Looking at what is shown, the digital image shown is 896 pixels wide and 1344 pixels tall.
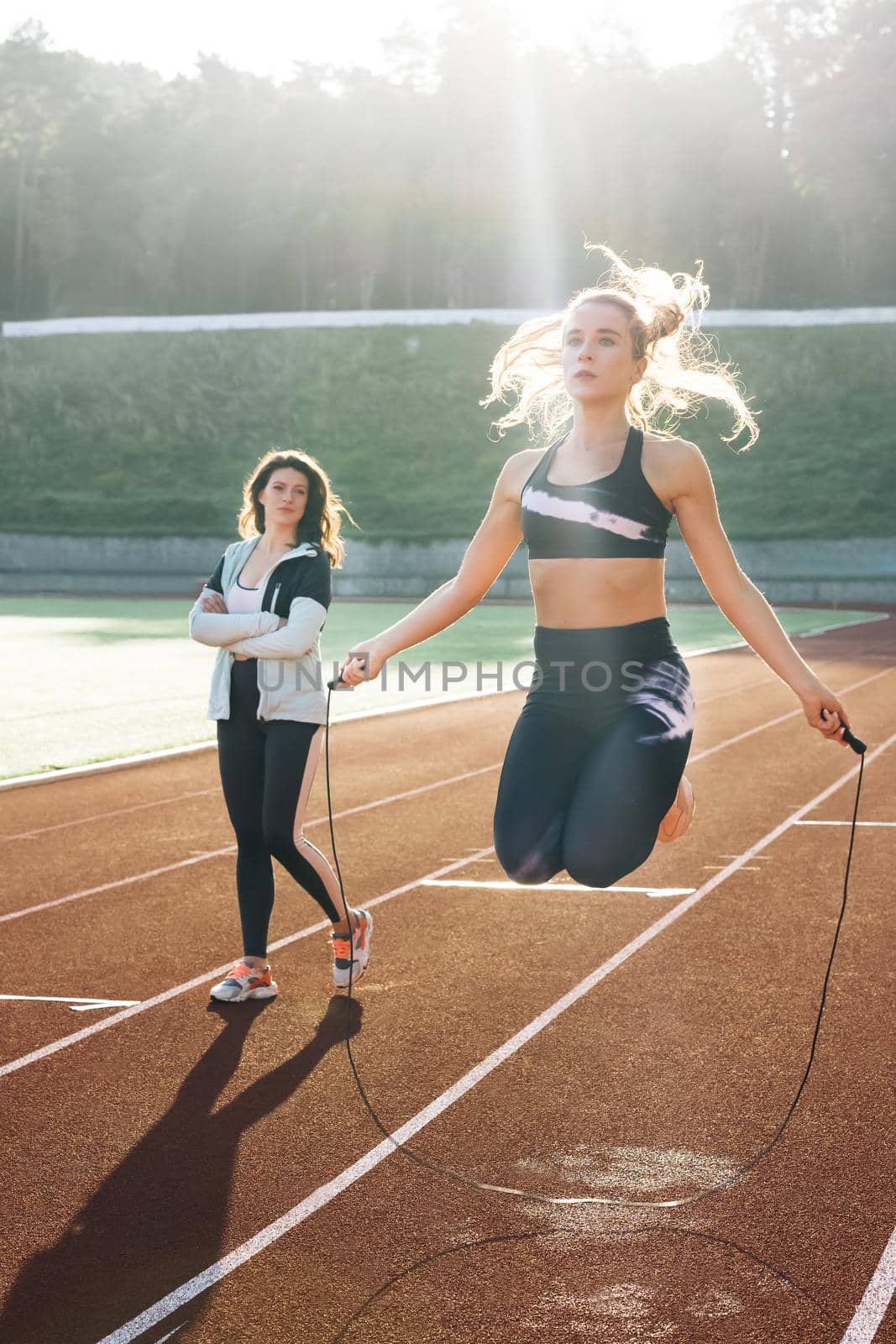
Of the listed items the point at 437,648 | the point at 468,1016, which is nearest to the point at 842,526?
the point at 437,648

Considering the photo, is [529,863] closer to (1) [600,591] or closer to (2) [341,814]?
(1) [600,591]

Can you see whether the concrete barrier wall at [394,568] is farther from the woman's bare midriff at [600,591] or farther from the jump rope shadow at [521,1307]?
the jump rope shadow at [521,1307]

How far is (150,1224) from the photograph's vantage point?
14.0ft

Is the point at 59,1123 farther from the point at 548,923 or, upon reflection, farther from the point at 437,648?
the point at 437,648

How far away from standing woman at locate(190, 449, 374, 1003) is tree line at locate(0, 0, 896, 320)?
7636 centimetres

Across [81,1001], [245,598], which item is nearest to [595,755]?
[245,598]

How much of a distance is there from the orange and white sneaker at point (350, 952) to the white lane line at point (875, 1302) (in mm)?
2922

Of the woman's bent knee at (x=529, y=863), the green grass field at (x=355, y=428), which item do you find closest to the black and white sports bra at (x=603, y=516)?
the woman's bent knee at (x=529, y=863)

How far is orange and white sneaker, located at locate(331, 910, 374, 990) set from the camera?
658cm

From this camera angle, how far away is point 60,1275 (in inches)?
155

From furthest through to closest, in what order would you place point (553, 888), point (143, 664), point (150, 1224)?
point (143, 664), point (553, 888), point (150, 1224)

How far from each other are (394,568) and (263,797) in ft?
135

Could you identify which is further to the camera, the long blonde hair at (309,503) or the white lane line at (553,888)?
the white lane line at (553,888)

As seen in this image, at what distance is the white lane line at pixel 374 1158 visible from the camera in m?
3.76
